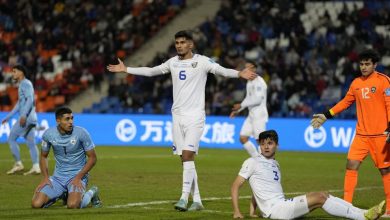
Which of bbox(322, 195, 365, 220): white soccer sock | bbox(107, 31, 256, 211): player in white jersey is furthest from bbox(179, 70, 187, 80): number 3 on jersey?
bbox(322, 195, 365, 220): white soccer sock

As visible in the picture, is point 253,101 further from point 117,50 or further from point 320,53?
point 117,50

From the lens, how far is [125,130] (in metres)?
29.4

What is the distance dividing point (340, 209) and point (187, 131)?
2.89 m

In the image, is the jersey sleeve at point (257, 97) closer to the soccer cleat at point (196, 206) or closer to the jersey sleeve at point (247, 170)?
the soccer cleat at point (196, 206)

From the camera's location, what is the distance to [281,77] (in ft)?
106

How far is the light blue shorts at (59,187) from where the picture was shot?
12.3m

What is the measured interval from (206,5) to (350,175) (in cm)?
2817

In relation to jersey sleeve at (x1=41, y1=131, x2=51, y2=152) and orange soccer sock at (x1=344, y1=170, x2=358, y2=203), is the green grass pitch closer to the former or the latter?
orange soccer sock at (x1=344, y1=170, x2=358, y2=203)

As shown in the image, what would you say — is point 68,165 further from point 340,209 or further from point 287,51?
point 287,51

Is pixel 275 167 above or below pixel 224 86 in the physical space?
below

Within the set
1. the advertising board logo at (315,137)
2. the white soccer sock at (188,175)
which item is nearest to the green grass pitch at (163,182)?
the white soccer sock at (188,175)

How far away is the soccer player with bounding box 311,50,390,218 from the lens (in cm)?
1189

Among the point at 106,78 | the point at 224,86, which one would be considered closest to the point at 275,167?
the point at 224,86

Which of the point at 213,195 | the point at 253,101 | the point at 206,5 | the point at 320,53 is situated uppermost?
the point at 206,5
